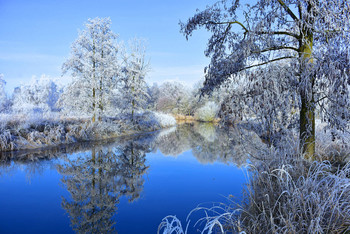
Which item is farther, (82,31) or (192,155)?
(82,31)

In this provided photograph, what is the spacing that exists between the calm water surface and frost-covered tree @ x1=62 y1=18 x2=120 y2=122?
194 inches

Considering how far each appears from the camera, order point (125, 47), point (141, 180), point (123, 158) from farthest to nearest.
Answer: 1. point (125, 47)
2. point (123, 158)
3. point (141, 180)

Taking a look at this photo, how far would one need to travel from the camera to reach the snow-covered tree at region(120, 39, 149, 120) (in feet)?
47.9

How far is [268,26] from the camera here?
3660mm

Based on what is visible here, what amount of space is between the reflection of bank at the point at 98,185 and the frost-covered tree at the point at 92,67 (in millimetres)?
5136

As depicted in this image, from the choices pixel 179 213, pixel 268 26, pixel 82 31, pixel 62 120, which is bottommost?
pixel 179 213

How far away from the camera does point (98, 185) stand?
430 centimetres

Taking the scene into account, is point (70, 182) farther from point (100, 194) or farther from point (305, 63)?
point (305, 63)

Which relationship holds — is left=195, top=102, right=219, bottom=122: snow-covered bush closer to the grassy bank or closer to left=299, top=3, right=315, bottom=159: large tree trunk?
left=299, top=3, right=315, bottom=159: large tree trunk

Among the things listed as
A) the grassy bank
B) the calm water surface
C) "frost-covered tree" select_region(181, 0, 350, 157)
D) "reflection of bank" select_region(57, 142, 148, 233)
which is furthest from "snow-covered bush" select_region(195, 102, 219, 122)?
the grassy bank

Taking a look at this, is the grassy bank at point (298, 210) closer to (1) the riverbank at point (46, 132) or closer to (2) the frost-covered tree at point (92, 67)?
(1) the riverbank at point (46, 132)

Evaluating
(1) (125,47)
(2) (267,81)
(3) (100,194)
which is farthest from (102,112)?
(2) (267,81)

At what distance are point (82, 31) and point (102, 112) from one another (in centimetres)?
469

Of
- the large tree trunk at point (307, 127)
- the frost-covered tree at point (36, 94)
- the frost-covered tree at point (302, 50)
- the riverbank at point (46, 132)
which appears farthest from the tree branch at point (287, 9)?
the frost-covered tree at point (36, 94)
